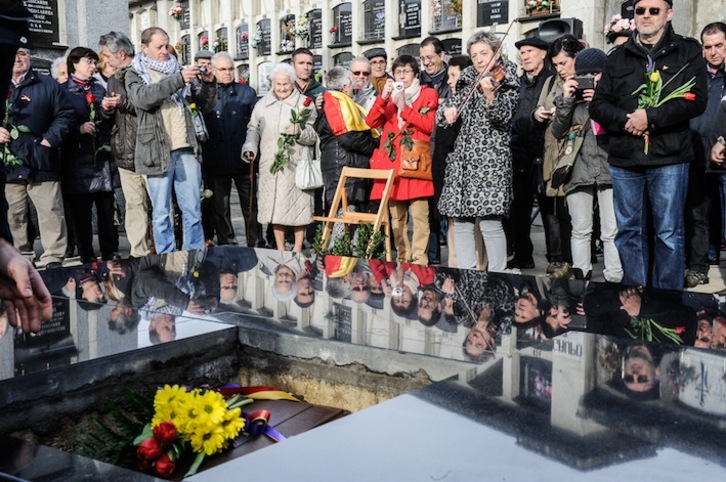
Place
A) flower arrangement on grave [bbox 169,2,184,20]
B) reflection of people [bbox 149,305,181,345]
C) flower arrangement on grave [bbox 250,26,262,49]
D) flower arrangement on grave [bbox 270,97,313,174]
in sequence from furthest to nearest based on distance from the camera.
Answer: flower arrangement on grave [bbox 169,2,184,20], flower arrangement on grave [bbox 250,26,262,49], flower arrangement on grave [bbox 270,97,313,174], reflection of people [bbox 149,305,181,345]

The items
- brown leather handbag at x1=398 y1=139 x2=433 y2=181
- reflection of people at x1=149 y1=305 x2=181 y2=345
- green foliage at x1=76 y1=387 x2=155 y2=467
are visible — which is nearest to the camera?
green foliage at x1=76 y1=387 x2=155 y2=467

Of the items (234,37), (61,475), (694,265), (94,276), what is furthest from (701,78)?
(234,37)

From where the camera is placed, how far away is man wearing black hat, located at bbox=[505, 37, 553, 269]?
267 inches

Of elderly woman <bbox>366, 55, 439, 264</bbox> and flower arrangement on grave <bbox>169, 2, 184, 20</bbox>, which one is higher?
flower arrangement on grave <bbox>169, 2, 184, 20</bbox>

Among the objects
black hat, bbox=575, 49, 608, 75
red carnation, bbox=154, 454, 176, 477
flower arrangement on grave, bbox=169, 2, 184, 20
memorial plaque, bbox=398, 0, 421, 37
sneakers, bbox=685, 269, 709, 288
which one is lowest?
sneakers, bbox=685, 269, 709, 288

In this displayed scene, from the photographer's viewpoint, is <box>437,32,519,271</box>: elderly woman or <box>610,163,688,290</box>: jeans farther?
<box>437,32,519,271</box>: elderly woman

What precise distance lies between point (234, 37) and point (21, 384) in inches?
1268

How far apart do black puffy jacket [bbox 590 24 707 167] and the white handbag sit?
279cm

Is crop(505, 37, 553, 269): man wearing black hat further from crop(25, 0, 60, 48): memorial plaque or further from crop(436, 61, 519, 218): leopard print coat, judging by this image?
crop(25, 0, 60, 48): memorial plaque

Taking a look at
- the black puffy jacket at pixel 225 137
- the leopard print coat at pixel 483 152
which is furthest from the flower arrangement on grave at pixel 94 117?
the leopard print coat at pixel 483 152

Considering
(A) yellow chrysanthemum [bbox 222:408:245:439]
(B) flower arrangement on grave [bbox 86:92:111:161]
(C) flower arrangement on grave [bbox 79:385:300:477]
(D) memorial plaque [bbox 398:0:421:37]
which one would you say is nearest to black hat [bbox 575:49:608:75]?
(B) flower arrangement on grave [bbox 86:92:111:161]

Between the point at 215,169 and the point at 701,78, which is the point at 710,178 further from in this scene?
the point at 215,169

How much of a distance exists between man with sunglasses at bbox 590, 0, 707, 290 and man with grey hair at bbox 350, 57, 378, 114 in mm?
2847

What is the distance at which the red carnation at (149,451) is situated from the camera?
2.05 meters
